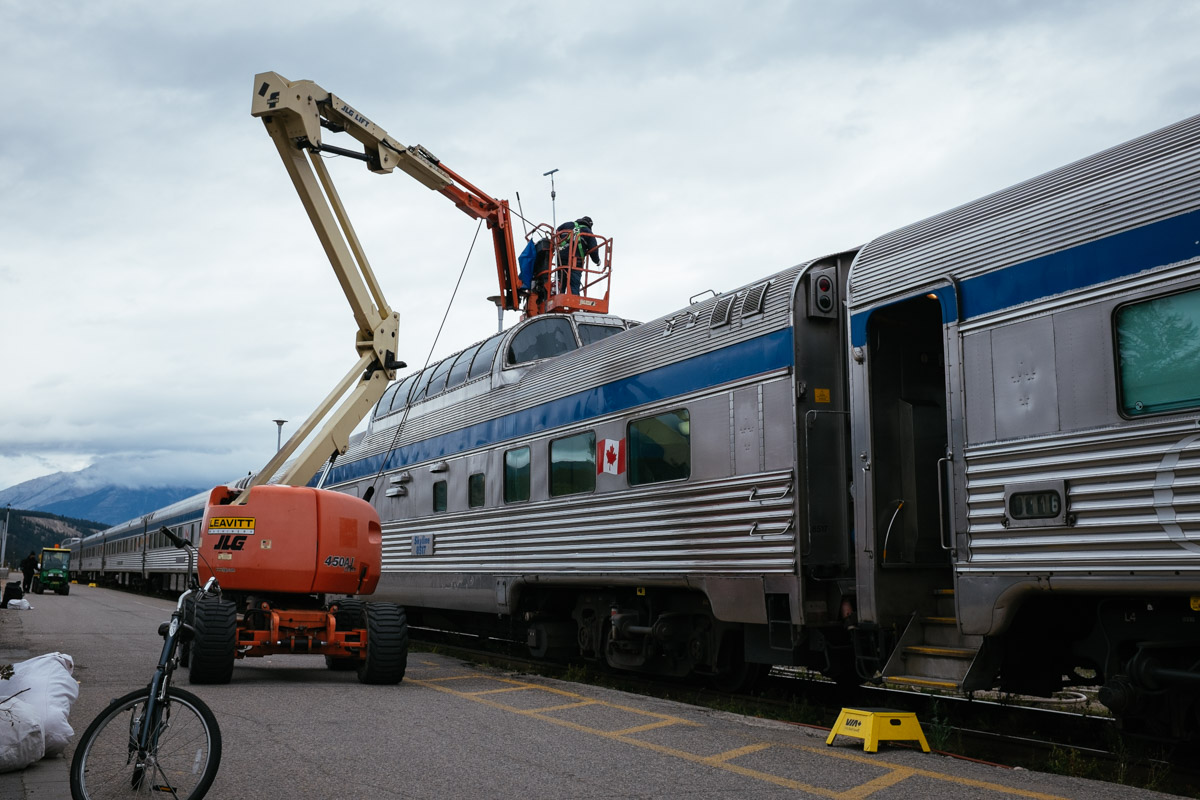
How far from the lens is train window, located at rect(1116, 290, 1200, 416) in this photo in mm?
5676

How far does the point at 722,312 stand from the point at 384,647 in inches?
184

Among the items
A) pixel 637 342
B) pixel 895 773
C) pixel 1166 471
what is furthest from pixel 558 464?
pixel 1166 471

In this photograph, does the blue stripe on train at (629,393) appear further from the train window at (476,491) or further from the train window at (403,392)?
the train window at (403,392)

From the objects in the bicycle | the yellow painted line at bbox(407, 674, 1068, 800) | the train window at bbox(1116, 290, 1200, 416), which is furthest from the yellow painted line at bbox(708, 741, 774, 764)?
the train window at bbox(1116, 290, 1200, 416)

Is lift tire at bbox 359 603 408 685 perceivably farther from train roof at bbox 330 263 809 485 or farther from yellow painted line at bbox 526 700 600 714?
train roof at bbox 330 263 809 485

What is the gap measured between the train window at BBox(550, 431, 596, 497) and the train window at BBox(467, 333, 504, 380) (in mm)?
2669

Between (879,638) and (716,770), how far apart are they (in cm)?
227

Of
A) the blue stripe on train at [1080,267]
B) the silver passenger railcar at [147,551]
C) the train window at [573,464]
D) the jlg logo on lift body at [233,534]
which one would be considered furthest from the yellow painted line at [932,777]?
the silver passenger railcar at [147,551]

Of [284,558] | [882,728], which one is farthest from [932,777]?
[284,558]

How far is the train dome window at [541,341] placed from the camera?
13938 millimetres

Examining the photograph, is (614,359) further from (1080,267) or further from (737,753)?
(1080,267)

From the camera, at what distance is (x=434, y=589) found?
1459cm

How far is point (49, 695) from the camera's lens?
256 inches

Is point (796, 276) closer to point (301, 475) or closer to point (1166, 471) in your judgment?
point (1166, 471)
